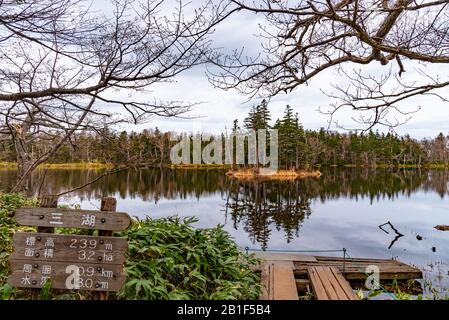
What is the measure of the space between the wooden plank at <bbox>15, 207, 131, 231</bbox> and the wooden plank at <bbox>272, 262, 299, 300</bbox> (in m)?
2.38

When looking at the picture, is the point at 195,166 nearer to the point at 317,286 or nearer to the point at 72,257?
the point at 317,286

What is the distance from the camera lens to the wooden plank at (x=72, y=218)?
3.13 metres

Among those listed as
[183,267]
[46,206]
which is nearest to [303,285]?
[183,267]

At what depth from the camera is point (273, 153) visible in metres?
42.8

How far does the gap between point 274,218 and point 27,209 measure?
15.0 metres

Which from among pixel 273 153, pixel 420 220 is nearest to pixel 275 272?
pixel 420 220

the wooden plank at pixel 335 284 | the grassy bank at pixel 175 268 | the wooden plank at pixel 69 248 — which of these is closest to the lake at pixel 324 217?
the grassy bank at pixel 175 268

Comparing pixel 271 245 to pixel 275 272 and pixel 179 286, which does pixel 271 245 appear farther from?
pixel 179 286

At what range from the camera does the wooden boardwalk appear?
4.80 meters

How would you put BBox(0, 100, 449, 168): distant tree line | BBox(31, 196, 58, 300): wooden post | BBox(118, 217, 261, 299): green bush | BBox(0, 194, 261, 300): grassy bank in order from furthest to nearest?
BBox(0, 100, 449, 168): distant tree line < BBox(118, 217, 261, 299): green bush < BBox(0, 194, 261, 300): grassy bank < BBox(31, 196, 58, 300): wooden post

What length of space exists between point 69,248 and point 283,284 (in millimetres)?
3139

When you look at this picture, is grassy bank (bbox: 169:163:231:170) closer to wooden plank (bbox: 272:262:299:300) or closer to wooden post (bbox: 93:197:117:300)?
wooden plank (bbox: 272:262:299:300)

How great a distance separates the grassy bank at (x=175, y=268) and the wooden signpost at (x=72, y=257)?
0.19m

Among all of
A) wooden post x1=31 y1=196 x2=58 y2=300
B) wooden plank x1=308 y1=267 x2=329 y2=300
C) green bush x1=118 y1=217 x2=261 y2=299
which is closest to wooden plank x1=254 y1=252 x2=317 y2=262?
wooden plank x1=308 y1=267 x2=329 y2=300
